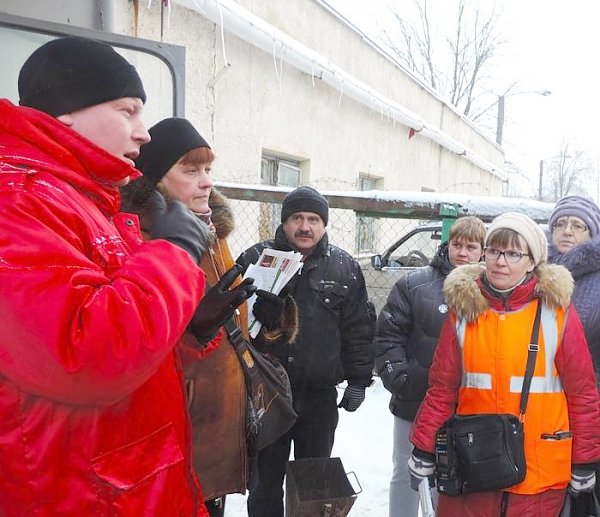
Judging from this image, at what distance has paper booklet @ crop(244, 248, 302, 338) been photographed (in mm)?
2029

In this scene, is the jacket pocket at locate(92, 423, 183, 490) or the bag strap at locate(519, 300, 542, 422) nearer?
the jacket pocket at locate(92, 423, 183, 490)

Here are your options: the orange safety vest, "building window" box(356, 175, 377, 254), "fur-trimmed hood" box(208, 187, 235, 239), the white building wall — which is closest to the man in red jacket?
"fur-trimmed hood" box(208, 187, 235, 239)

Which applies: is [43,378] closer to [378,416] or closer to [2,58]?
[2,58]

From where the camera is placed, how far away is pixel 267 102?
6738 mm

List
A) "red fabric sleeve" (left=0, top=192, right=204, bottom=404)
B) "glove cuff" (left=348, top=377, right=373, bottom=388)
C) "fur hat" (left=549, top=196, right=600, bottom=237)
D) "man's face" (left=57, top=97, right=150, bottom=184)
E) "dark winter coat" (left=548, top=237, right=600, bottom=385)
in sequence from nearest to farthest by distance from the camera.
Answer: "red fabric sleeve" (left=0, top=192, right=204, bottom=404) < "man's face" (left=57, top=97, right=150, bottom=184) < "dark winter coat" (left=548, top=237, right=600, bottom=385) < "fur hat" (left=549, top=196, right=600, bottom=237) < "glove cuff" (left=348, top=377, right=373, bottom=388)

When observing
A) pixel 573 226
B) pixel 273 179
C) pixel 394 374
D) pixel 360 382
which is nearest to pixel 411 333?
pixel 394 374

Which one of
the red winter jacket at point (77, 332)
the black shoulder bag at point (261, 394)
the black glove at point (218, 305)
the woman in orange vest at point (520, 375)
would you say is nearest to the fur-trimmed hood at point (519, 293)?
the woman in orange vest at point (520, 375)

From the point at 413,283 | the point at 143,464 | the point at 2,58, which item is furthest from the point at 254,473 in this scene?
the point at 2,58

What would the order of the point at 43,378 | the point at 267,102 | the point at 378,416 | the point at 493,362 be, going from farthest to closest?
the point at 267,102, the point at 378,416, the point at 493,362, the point at 43,378

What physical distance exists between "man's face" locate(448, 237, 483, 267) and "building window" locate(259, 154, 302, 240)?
3.65m

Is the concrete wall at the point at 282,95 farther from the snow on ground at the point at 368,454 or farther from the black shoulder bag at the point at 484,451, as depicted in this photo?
the snow on ground at the point at 368,454

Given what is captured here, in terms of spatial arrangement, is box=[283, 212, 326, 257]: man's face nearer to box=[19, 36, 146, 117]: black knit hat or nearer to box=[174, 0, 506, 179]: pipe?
box=[19, 36, 146, 117]: black knit hat

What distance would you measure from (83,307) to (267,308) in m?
1.20

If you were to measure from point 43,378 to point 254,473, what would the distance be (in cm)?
109
